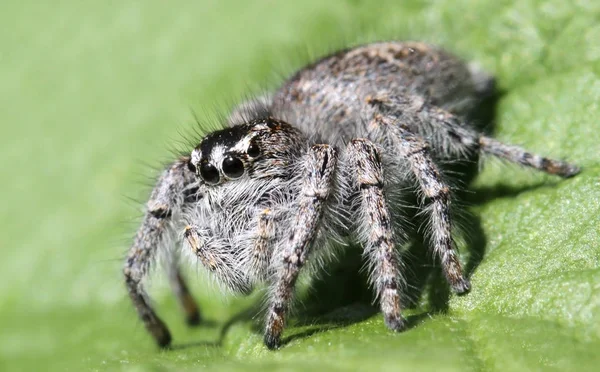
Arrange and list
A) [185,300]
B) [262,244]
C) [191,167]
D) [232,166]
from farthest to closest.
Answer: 1. [185,300]
2. [191,167]
3. [232,166]
4. [262,244]

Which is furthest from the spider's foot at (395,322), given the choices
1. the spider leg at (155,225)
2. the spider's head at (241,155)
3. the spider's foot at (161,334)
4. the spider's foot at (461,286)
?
the spider's foot at (161,334)

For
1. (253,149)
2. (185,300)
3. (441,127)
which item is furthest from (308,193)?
(185,300)

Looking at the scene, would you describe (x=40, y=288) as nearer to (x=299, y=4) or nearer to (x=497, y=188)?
(x=299, y=4)

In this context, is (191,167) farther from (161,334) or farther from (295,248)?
(161,334)

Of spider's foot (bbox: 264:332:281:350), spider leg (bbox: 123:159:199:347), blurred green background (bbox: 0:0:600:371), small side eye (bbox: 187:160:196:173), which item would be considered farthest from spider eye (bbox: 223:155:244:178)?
spider's foot (bbox: 264:332:281:350)

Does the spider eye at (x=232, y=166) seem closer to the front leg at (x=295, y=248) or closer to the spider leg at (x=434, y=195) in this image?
the front leg at (x=295, y=248)

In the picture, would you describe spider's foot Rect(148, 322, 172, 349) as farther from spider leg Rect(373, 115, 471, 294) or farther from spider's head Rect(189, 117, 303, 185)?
spider leg Rect(373, 115, 471, 294)
